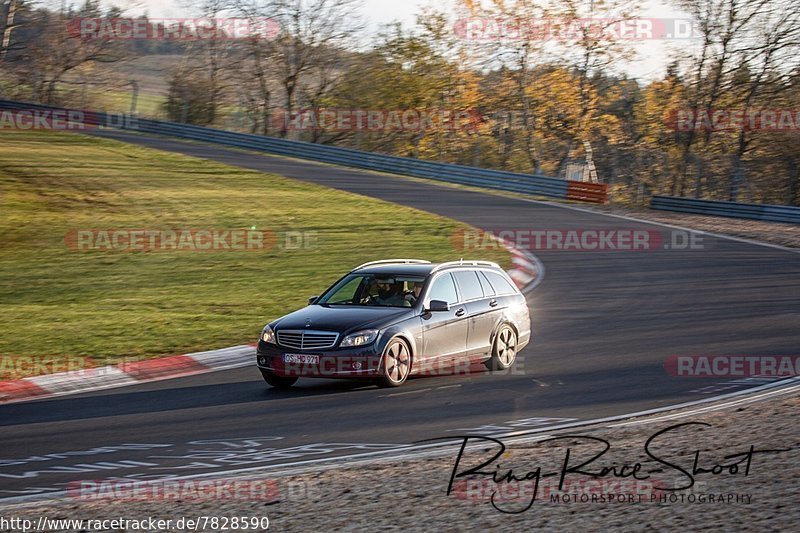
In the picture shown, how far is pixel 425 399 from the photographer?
434 inches

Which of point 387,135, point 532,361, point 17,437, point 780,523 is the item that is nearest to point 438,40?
point 387,135

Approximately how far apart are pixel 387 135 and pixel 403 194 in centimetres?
1611

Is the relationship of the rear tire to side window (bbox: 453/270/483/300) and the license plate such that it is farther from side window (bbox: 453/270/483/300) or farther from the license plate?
side window (bbox: 453/270/483/300)

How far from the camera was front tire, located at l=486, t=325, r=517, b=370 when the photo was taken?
43.0 feet

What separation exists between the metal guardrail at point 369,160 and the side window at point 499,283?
22.2 metres

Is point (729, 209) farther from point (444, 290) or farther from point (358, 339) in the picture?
point (358, 339)

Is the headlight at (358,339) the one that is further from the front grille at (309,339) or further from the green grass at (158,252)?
the green grass at (158,252)

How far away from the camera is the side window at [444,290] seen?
1273cm

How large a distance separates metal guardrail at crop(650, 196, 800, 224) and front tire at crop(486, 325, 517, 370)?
844 inches

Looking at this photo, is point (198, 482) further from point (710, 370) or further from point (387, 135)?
point (387, 135)

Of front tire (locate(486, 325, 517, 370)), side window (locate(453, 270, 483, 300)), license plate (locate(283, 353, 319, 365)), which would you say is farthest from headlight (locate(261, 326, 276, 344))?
front tire (locate(486, 325, 517, 370))

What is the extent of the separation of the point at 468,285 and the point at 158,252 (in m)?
12.3

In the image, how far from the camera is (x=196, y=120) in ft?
170

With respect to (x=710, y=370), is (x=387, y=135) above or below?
above
